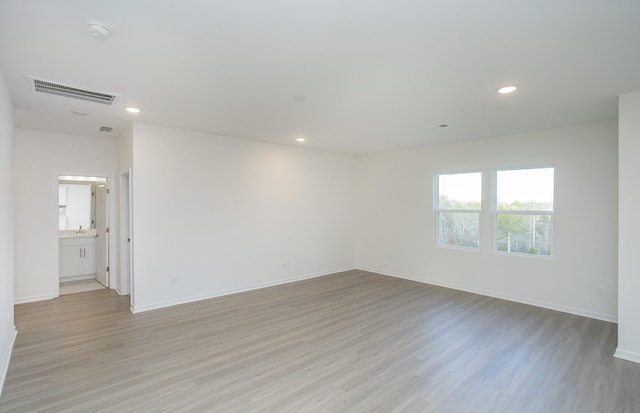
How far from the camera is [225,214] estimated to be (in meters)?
5.29

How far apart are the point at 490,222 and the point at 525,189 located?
2.41 feet

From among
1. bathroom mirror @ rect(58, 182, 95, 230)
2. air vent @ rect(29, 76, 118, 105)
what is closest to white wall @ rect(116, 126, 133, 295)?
air vent @ rect(29, 76, 118, 105)

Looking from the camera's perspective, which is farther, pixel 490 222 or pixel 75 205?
pixel 75 205

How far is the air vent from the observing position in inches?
118

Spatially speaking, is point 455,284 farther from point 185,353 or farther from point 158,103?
point 158,103

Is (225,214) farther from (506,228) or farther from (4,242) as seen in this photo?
(506,228)

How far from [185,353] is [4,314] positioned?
64.0 inches

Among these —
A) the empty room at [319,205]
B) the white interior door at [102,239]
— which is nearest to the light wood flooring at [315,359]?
the empty room at [319,205]

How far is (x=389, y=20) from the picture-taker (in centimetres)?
196

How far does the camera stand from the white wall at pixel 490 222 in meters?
4.24

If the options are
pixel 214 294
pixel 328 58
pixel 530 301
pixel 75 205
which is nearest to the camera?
→ pixel 328 58

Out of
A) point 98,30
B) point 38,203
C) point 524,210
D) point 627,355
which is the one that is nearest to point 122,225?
point 38,203

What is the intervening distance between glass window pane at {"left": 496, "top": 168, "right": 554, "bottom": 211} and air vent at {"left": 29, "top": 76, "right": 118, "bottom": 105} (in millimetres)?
5597

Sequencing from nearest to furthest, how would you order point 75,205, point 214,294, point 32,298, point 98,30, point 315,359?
point 98,30 → point 315,359 → point 32,298 → point 214,294 → point 75,205
